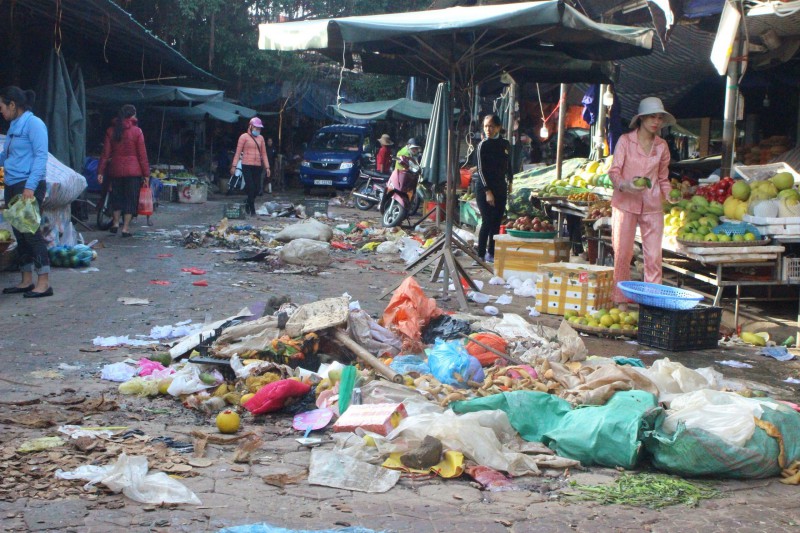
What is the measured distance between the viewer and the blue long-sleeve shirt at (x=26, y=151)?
8.34m

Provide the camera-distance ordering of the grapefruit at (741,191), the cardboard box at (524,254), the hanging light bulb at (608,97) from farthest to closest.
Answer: the hanging light bulb at (608,97) → the cardboard box at (524,254) → the grapefruit at (741,191)

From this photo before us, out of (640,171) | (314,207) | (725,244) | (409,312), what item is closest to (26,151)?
(409,312)

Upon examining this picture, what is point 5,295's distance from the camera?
864cm

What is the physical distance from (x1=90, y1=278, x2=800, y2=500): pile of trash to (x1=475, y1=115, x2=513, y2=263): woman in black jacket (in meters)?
5.04

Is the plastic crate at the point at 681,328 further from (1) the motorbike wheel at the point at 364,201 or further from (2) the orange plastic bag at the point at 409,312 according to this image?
(1) the motorbike wheel at the point at 364,201

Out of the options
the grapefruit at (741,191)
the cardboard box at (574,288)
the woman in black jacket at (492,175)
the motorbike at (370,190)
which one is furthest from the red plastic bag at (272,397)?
the motorbike at (370,190)

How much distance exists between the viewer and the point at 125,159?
13.5 meters

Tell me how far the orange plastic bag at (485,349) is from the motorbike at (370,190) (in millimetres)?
15102

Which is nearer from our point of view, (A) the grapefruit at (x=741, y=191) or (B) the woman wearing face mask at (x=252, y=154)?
(A) the grapefruit at (x=741, y=191)

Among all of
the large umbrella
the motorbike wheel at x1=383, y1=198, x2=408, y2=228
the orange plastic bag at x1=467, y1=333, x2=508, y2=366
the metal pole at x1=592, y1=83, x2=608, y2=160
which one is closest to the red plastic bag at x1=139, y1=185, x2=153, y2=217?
the motorbike wheel at x1=383, y1=198, x2=408, y2=228

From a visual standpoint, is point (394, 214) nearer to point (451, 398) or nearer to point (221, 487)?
point (451, 398)

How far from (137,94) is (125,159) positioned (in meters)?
7.11

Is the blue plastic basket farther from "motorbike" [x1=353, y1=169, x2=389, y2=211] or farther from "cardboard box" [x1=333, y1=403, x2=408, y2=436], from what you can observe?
"motorbike" [x1=353, y1=169, x2=389, y2=211]

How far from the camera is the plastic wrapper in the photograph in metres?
3.93
